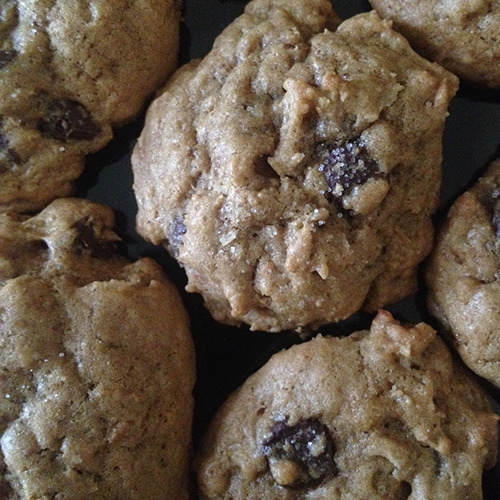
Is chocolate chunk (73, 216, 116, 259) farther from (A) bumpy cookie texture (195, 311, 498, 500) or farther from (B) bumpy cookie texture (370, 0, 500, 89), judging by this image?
(B) bumpy cookie texture (370, 0, 500, 89)

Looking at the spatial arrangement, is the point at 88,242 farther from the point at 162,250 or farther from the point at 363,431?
the point at 363,431

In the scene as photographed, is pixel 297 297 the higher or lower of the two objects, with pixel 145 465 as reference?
higher

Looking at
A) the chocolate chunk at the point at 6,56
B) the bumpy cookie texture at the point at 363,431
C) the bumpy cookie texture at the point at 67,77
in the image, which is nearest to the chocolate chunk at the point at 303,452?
the bumpy cookie texture at the point at 363,431

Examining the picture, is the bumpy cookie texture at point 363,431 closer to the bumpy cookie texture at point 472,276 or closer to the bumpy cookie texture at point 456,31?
the bumpy cookie texture at point 472,276

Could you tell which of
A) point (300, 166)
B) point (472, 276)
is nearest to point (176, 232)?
point (300, 166)

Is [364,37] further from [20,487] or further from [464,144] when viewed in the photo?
[20,487]

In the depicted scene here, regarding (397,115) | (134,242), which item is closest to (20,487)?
(134,242)

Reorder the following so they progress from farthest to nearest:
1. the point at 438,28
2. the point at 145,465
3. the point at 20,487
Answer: the point at 438,28 → the point at 145,465 → the point at 20,487

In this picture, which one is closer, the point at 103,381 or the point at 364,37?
the point at 103,381
